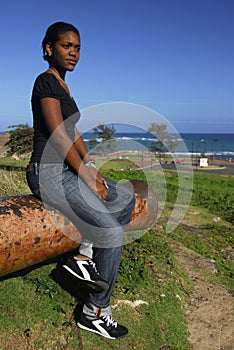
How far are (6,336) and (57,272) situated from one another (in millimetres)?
882

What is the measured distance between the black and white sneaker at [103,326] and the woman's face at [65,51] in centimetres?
204

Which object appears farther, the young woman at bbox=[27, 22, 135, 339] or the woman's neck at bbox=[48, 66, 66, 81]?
the woman's neck at bbox=[48, 66, 66, 81]

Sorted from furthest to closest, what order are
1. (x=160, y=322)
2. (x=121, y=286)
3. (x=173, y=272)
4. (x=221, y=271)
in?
(x=221, y=271), (x=173, y=272), (x=121, y=286), (x=160, y=322)

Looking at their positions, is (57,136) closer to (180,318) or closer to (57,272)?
(57,272)

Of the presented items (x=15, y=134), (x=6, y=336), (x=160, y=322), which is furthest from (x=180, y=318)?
(x=15, y=134)

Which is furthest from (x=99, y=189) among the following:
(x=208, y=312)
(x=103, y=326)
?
(x=208, y=312)

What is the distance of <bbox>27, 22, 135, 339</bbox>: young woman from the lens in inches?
119

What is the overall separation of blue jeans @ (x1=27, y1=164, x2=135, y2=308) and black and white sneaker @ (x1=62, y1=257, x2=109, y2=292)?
6 cm


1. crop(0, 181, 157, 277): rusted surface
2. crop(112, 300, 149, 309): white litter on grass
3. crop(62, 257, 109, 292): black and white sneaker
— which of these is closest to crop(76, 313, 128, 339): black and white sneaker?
crop(62, 257, 109, 292): black and white sneaker

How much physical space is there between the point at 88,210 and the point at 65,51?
1264mm

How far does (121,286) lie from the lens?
13.5 feet

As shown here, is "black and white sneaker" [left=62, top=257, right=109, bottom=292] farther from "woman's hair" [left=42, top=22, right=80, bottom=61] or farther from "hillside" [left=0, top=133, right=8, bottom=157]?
"hillside" [left=0, top=133, right=8, bottom=157]

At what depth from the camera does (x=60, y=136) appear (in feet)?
9.89

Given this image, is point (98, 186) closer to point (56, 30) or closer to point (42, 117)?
point (42, 117)
